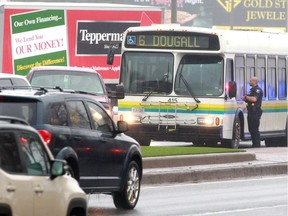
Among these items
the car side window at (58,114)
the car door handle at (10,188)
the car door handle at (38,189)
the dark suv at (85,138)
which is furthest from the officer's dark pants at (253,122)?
the car door handle at (10,188)

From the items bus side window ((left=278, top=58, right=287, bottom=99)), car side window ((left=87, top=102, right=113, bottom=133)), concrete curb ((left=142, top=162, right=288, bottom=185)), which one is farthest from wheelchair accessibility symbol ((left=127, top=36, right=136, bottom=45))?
car side window ((left=87, top=102, right=113, bottom=133))

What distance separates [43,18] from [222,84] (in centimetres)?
1071

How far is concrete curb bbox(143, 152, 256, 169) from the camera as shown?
23.2 m

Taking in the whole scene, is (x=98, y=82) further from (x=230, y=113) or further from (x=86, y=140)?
(x=86, y=140)

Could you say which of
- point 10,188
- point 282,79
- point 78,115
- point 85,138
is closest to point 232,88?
point 282,79

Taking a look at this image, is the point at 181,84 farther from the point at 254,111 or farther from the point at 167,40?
the point at 254,111

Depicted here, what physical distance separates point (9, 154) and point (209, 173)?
13.7 metres

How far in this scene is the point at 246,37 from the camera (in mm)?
33000

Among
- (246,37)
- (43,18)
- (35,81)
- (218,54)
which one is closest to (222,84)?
(218,54)

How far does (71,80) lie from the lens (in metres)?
28.7

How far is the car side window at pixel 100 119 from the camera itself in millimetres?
16891

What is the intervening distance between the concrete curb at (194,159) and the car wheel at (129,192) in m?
4.86

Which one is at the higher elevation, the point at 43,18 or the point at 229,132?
the point at 43,18

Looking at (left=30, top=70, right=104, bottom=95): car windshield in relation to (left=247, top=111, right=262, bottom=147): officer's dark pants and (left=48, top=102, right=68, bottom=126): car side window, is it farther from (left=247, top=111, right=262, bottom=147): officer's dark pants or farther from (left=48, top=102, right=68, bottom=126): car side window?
(left=48, top=102, right=68, bottom=126): car side window
